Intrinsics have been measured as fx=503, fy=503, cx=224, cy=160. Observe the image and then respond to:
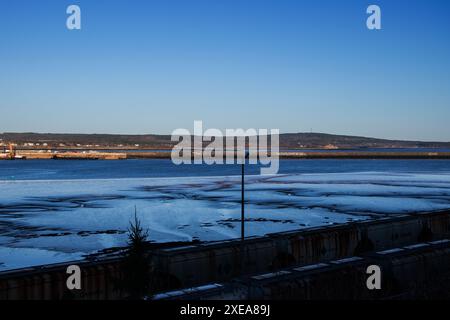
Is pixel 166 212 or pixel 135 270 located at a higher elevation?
pixel 135 270

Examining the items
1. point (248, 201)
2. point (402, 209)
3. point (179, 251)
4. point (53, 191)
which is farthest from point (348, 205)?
point (53, 191)

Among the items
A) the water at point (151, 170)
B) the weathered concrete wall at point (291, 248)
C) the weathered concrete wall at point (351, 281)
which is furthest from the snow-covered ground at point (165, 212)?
the water at point (151, 170)

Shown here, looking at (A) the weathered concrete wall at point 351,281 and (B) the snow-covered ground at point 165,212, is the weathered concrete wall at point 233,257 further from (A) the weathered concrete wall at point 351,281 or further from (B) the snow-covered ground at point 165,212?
(B) the snow-covered ground at point 165,212

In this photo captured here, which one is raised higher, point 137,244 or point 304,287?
point 137,244

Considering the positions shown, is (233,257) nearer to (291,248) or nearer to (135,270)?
(291,248)

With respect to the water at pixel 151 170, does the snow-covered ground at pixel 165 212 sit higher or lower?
higher

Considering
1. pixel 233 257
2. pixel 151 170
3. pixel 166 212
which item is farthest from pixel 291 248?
pixel 151 170

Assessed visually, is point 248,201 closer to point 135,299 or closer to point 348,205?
point 348,205

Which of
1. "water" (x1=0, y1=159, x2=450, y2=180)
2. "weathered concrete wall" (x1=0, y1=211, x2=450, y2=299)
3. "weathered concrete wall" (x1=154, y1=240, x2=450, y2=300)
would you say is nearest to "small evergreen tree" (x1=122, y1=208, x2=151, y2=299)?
"weathered concrete wall" (x1=154, y1=240, x2=450, y2=300)
